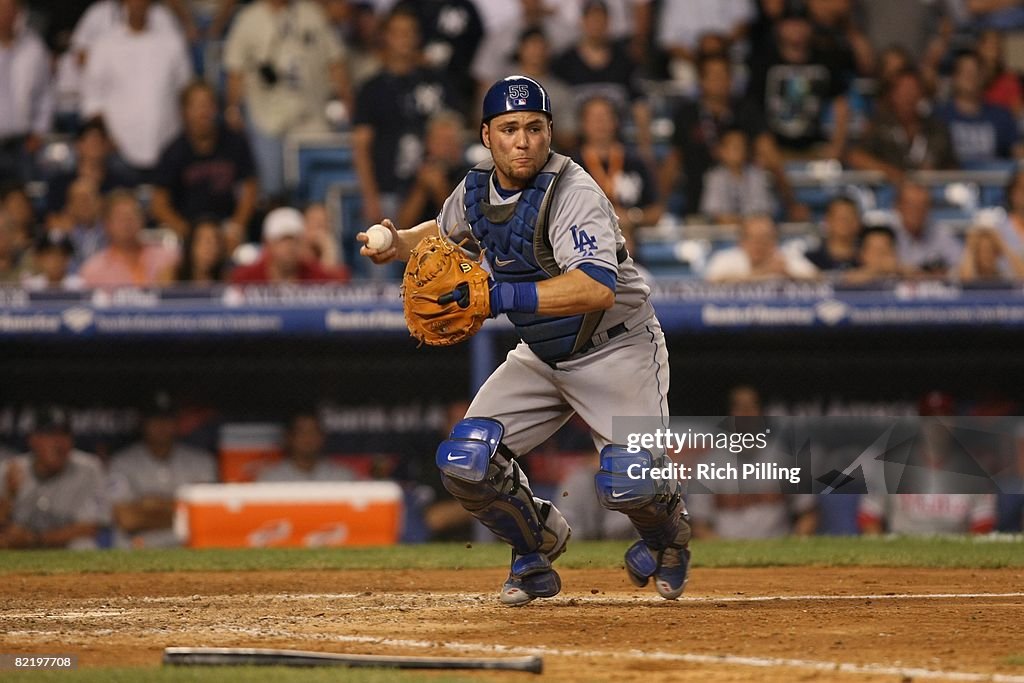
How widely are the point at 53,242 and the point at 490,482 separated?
5.27 m

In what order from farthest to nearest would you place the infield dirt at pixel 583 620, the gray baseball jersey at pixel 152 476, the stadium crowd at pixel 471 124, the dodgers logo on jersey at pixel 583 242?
the stadium crowd at pixel 471 124 → the gray baseball jersey at pixel 152 476 → the dodgers logo on jersey at pixel 583 242 → the infield dirt at pixel 583 620

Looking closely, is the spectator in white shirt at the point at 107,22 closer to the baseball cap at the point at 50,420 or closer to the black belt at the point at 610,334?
the baseball cap at the point at 50,420

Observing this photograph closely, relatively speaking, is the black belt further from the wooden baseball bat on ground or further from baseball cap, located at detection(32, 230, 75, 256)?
baseball cap, located at detection(32, 230, 75, 256)

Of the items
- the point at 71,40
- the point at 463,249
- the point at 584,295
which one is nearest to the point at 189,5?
the point at 71,40

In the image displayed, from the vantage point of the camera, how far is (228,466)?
925cm

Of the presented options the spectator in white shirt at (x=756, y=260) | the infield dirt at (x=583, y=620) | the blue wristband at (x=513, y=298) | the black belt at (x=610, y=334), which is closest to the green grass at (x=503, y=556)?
the infield dirt at (x=583, y=620)

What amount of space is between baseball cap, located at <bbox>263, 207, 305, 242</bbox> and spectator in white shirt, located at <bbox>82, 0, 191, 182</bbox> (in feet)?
5.51

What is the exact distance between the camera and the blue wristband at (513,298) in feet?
15.5

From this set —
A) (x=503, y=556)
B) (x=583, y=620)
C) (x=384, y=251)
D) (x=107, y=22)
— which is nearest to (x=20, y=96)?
(x=107, y=22)

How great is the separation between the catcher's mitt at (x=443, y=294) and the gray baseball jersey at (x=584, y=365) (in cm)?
30

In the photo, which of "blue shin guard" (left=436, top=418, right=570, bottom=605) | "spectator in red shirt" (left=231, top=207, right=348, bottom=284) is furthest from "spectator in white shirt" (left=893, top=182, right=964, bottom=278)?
"blue shin guard" (left=436, top=418, right=570, bottom=605)

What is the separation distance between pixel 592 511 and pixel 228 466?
7.42 ft

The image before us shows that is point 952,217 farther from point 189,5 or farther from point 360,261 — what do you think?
point 189,5

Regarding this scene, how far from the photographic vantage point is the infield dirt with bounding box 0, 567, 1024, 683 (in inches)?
167
